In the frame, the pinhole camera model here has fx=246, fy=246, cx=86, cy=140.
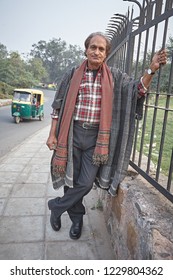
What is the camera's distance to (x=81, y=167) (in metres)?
2.26

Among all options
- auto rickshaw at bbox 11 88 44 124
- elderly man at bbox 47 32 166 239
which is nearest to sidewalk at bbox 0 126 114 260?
elderly man at bbox 47 32 166 239

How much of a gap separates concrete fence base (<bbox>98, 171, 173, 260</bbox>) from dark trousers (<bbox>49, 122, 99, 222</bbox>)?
315 mm

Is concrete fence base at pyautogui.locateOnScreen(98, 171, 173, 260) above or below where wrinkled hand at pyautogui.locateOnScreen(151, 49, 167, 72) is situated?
below

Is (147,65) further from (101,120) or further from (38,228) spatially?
(38,228)

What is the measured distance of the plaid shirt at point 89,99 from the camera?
2033mm

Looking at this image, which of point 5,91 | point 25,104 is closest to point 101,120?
point 25,104

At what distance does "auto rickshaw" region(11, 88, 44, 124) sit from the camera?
11898mm

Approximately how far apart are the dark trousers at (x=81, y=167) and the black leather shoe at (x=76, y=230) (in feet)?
0.69

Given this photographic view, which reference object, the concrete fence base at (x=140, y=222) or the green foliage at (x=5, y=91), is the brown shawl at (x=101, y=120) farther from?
the green foliage at (x=5, y=91)

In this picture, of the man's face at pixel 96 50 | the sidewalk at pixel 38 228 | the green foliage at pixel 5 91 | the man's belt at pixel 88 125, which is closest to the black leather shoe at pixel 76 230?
the sidewalk at pixel 38 228

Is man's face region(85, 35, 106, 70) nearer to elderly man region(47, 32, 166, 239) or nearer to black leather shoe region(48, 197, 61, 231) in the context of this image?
elderly man region(47, 32, 166, 239)

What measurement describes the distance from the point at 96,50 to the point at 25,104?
1060 centimetres

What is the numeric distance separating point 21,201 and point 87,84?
182 cm

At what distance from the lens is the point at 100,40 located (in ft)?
6.48
